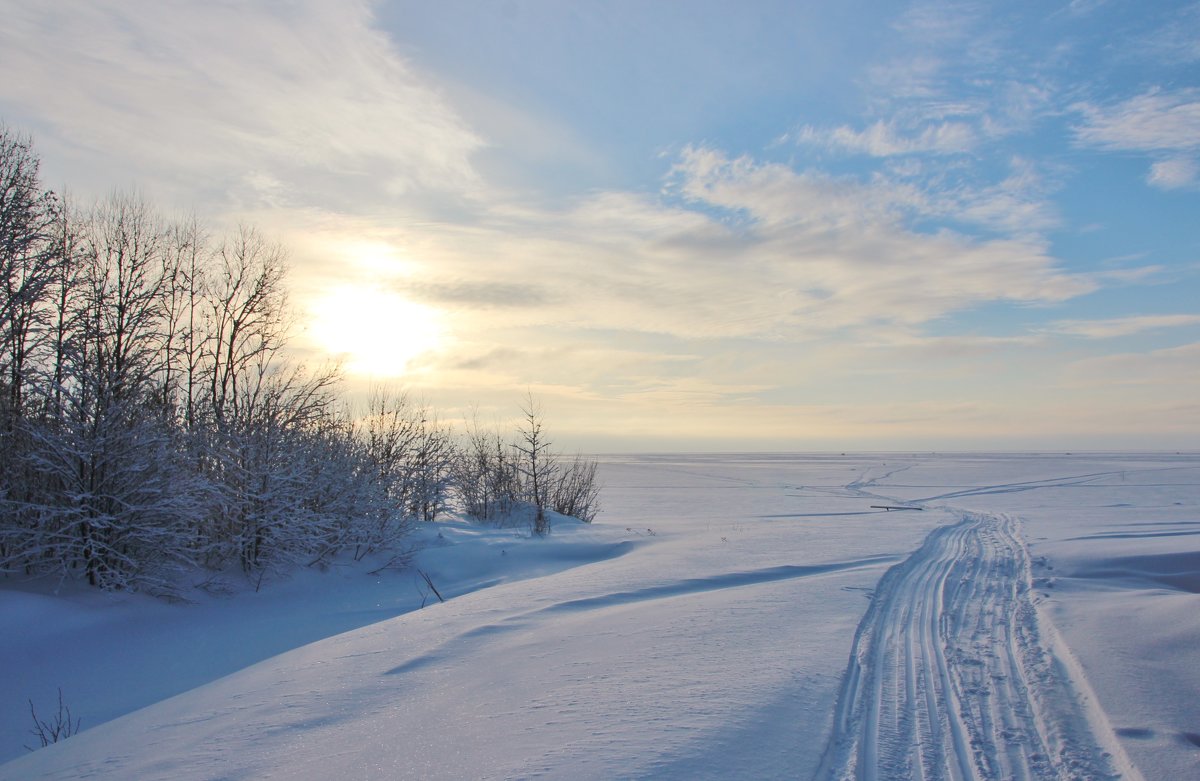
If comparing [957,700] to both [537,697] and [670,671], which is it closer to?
[670,671]

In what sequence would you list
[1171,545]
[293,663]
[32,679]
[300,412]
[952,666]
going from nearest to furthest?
1. [952,666]
2. [293,663]
3. [32,679]
4. [1171,545]
5. [300,412]

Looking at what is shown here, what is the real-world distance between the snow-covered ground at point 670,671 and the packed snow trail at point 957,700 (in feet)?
0.08

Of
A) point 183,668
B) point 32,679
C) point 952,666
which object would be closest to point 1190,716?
point 952,666

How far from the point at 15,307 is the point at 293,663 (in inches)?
527

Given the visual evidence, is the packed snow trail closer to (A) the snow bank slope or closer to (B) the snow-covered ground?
(B) the snow-covered ground

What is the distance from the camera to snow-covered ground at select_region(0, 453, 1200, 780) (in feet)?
14.1

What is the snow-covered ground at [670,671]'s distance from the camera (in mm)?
4297

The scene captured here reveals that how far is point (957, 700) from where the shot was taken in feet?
16.9

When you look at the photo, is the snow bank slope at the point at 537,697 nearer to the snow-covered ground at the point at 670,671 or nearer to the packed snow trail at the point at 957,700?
the snow-covered ground at the point at 670,671

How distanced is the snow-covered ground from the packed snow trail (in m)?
0.02

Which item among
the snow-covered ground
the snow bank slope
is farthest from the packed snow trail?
the snow bank slope

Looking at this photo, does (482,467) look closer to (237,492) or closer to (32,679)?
(237,492)

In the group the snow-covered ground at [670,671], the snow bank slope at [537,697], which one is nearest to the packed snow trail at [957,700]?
the snow-covered ground at [670,671]

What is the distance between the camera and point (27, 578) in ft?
38.5
